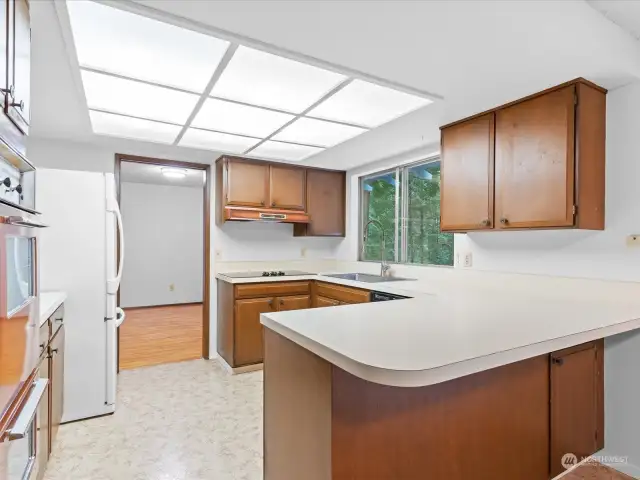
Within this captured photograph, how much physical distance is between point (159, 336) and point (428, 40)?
451 centimetres

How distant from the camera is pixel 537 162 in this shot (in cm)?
196

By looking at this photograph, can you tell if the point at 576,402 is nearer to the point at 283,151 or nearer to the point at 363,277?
the point at 363,277

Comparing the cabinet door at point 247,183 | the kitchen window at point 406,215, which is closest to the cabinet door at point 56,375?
the cabinet door at point 247,183

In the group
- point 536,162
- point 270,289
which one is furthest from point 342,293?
point 536,162

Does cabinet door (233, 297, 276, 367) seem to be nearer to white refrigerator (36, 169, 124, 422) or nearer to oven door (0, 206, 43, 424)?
white refrigerator (36, 169, 124, 422)

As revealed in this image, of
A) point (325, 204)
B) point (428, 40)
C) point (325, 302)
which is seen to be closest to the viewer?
point (428, 40)

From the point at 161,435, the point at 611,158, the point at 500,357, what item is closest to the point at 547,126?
the point at 611,158

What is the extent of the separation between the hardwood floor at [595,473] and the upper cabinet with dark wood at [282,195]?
9.58 ft

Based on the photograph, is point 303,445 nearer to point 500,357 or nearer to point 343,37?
point 500,357

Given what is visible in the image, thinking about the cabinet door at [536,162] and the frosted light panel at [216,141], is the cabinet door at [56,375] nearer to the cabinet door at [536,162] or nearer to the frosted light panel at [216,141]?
the frosted light panel at [216,141]

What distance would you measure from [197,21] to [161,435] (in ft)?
7.52

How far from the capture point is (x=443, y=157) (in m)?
2.55

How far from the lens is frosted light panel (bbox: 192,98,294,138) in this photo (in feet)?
7.20

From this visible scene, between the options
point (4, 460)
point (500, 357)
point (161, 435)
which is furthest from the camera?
point (161, 435)
